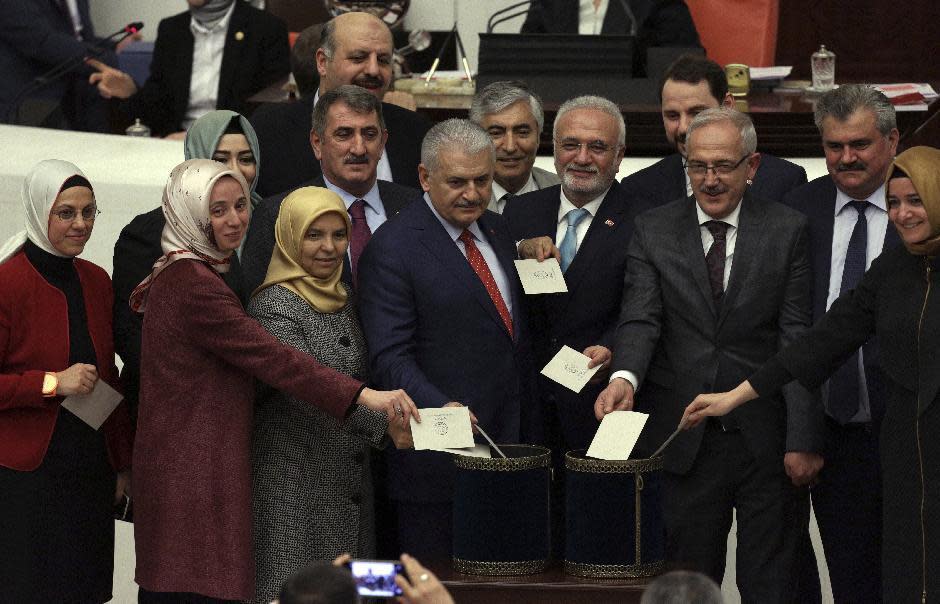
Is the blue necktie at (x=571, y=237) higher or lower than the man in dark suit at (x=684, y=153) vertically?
lower

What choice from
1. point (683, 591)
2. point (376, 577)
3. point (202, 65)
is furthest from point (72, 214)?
point (202, 65)

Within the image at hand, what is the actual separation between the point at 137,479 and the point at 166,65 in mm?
3727

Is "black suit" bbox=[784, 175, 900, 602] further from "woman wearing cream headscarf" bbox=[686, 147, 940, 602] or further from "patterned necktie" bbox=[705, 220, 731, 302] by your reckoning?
"woman wearing cream headscarf" bbox=[686, 147, 940, 602]

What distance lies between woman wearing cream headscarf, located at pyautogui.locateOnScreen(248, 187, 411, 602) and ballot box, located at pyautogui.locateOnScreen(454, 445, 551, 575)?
244 mm

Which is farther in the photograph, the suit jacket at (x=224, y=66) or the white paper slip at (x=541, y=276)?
Result: the suit jacket at (x=224, y=66)

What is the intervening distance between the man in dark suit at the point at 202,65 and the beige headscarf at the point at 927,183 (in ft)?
12.6

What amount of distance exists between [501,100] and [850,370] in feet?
4.13

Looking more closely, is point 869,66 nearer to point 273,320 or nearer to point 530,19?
point 530,19

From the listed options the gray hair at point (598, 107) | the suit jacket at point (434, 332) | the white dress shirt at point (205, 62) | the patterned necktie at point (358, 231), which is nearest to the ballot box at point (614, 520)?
the suit jacket at point (434, 332)

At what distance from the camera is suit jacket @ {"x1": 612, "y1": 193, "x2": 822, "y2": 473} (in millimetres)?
4262

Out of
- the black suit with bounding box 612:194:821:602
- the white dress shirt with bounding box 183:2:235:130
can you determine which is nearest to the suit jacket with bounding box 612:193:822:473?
the black suit with bounding box 612:194:821:602

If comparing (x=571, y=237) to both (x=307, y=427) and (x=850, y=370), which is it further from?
(x=307, y=427)

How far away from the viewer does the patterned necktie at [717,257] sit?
4.29m

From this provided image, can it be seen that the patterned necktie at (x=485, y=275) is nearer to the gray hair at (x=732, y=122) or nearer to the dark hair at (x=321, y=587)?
the gray hair at (x=732, y=122)
